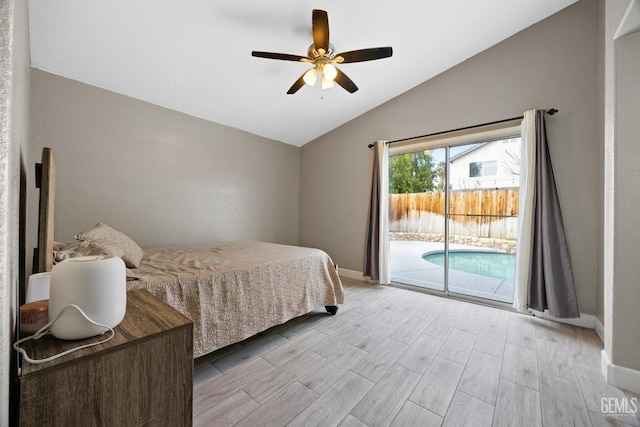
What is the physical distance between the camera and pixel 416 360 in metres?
1.86

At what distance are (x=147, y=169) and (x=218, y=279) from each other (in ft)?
6.42

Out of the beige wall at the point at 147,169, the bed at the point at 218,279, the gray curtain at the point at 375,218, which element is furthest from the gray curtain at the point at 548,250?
the beige wall at the point at 147,169

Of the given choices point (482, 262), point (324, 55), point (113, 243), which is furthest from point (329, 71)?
point (482, 262)

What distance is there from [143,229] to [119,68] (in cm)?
167

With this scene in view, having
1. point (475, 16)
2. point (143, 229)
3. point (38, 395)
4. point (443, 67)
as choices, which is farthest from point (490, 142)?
point (143, 229)

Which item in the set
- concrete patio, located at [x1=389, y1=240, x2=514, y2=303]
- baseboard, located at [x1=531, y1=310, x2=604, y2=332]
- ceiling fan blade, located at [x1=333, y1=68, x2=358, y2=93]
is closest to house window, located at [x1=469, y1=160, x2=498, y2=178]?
concrete patio, located at [x1=389, y1=240, x2=514, y2=303]

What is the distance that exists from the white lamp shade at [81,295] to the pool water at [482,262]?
144 inches

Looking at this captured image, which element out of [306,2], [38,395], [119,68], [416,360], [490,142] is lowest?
[416,360]

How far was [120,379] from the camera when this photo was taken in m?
0.74

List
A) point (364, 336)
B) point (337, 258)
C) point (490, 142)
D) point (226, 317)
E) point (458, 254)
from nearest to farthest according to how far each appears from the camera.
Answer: point (226, 317) < point (364, 336) < point (490, 142) < point (458, 254) < point (337, 258)

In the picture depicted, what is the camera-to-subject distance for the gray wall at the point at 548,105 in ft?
7.63

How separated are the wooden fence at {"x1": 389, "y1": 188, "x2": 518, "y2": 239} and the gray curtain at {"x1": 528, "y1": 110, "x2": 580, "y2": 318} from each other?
55 cm

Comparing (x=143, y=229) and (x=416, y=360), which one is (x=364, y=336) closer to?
(x=416, y=360)

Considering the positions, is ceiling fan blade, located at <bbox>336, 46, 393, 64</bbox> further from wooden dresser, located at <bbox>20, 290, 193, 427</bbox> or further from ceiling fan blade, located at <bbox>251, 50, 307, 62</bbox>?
wooden dresser, located at <bbox>20, 290, 193, 427</bbox>
